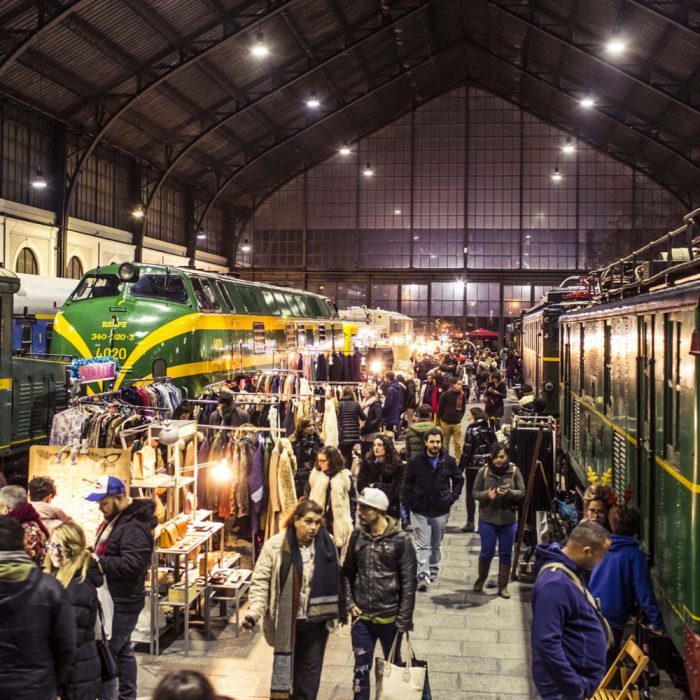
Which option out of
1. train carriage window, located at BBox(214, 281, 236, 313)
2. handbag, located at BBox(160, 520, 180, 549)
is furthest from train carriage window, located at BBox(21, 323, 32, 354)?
handbag, located at BBox(160, 520, 180, 549)

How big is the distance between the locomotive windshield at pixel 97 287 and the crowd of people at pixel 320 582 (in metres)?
8.91

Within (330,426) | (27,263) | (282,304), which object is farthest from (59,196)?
(330,426)

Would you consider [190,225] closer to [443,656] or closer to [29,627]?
[443,656]

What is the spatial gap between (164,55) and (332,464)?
68.0ft

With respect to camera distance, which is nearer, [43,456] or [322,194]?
[43,456]

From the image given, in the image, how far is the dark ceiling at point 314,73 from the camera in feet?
75.2

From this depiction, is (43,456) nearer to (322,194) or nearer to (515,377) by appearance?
(515,377)

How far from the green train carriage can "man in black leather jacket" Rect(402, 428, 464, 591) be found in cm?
160

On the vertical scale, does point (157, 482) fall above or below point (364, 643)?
above

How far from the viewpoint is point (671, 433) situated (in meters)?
5.46

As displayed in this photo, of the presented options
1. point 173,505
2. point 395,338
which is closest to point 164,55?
point 395,338

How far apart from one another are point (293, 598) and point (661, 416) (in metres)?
2.75

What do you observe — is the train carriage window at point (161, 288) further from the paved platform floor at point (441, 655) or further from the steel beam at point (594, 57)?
the steel beam at point (594, 57)

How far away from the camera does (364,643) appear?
18.4 feet
